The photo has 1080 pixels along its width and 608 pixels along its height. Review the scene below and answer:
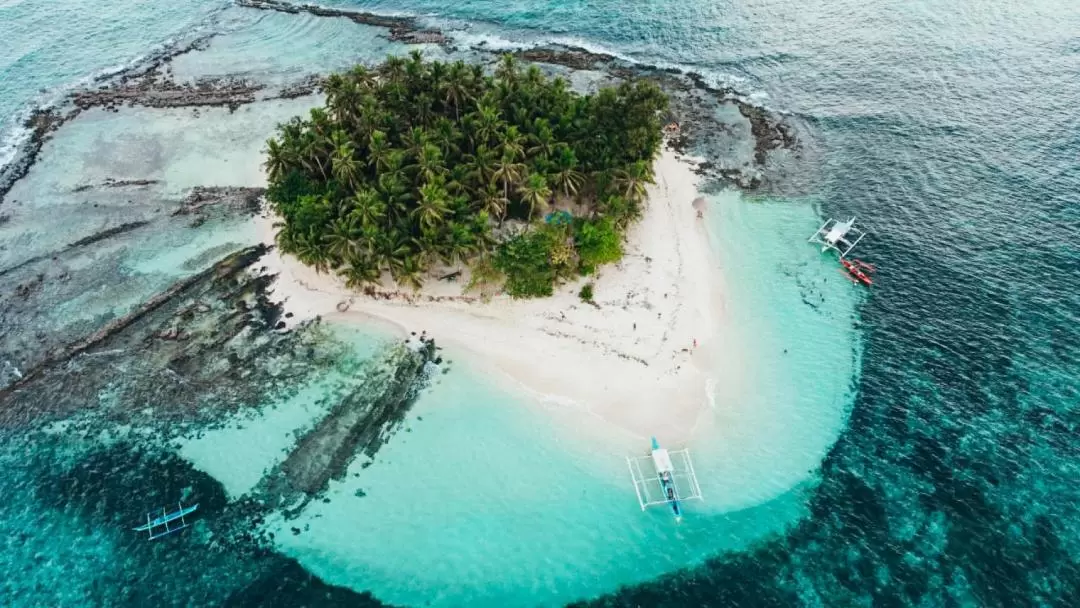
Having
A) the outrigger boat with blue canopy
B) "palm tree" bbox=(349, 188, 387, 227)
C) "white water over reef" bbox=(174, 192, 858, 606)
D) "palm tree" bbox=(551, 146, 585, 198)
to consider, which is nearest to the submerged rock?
"white water over reef" bbox=(174, 192, 858, 606)

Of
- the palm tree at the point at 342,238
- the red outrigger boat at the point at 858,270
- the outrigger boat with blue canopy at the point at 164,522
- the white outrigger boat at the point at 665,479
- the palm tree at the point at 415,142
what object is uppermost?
the palm tree at the point at 415,142

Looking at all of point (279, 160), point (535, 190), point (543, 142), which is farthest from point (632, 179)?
point (279, 160)

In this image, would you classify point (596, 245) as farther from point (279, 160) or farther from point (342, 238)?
point (279, 160)

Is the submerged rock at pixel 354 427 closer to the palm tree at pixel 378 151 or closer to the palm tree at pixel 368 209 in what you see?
the palm tree at pixel 368 209

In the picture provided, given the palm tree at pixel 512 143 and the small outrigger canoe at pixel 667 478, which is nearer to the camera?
the small outrigger canoe at pixel 667 478

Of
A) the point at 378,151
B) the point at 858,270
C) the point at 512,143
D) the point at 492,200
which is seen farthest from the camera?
the point at 858,270

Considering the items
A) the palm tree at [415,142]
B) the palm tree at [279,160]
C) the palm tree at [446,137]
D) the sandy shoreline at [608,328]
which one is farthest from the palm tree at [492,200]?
the palm tree at [279,160]
